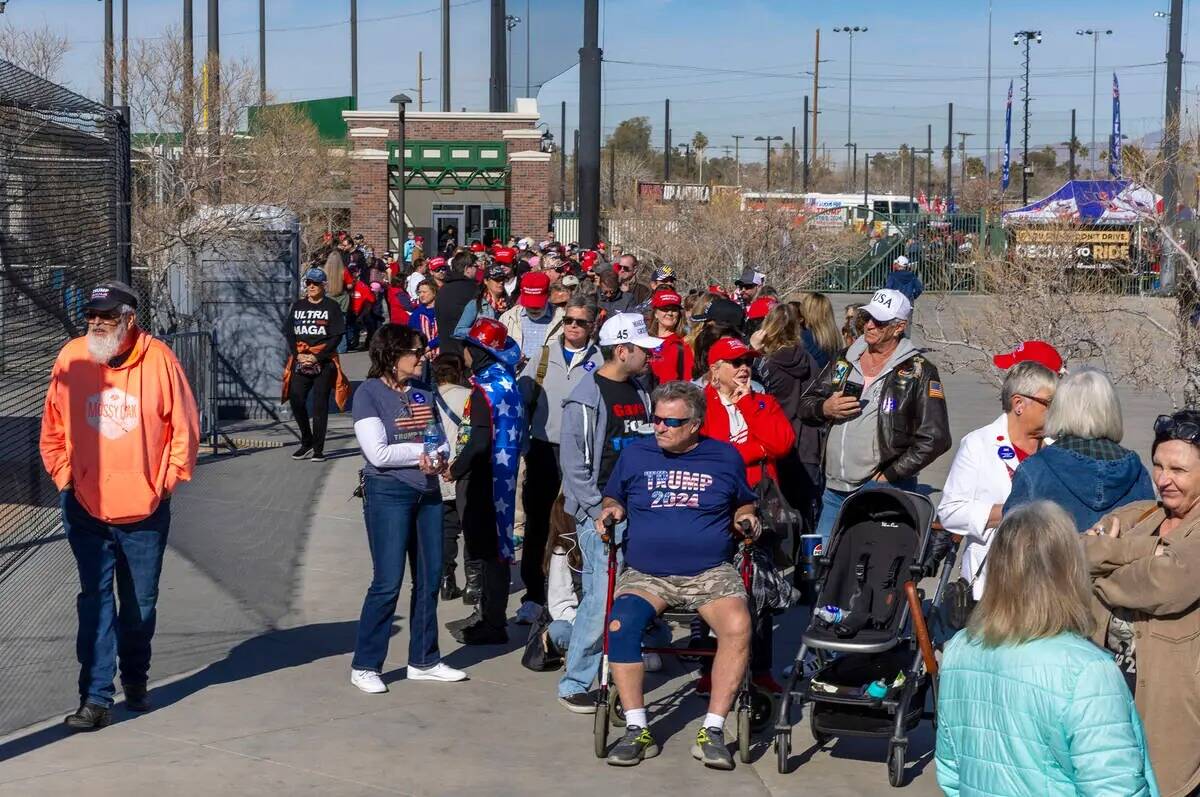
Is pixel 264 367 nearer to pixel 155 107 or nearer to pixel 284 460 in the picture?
pixel 284 460

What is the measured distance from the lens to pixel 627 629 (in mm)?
6344

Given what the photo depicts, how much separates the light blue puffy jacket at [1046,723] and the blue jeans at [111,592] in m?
4.18

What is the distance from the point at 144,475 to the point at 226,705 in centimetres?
115

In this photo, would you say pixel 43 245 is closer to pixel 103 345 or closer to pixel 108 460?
pixel 103 345

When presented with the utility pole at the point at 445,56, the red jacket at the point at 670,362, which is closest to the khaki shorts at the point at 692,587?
the red jacket at the point at 670,362

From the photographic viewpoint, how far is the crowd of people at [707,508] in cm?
365

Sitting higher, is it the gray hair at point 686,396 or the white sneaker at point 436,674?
the gray hair at point 686,396

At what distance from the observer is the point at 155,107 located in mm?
19453

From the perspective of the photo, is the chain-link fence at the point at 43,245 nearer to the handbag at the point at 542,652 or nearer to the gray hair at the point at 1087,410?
the handbag at the point at 542,652

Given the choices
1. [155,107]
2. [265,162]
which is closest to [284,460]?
[155,107]

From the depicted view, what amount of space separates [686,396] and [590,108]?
42.9 ft

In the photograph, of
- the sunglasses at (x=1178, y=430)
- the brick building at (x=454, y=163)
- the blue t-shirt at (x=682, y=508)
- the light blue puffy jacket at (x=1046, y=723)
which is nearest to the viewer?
the light blue puffy jacket at (x=1046, y=723)

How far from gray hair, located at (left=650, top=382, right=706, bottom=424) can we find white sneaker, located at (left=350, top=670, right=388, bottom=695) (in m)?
1.98

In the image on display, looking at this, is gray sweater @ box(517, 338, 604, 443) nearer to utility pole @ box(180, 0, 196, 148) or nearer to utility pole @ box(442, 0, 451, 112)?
utility pole @ box(180, 0, 196, 148)
